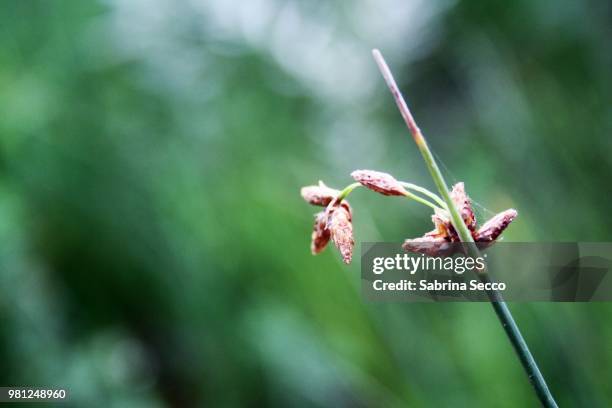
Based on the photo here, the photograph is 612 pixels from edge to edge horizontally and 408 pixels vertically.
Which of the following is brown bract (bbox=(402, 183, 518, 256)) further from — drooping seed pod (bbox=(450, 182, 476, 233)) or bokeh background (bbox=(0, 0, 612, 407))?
bokeh background (bbox=(0, 0, 612, 407))

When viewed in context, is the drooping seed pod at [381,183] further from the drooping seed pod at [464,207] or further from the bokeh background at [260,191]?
the bokeh background at [260,191]

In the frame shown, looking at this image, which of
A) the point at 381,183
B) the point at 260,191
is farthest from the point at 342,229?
the point at 260,191

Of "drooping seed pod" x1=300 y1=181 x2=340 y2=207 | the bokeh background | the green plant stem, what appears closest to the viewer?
the green plant stem

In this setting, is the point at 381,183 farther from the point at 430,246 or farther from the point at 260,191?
the point at 260,191

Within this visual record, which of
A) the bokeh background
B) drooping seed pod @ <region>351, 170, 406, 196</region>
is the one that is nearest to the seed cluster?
drooping seed pod @ <region>351, 170, 406, 196</region>

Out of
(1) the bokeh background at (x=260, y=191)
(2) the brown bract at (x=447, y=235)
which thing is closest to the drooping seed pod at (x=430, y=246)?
(2) the brown bract at (x=447, y=235)
